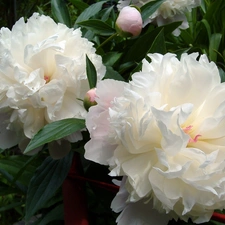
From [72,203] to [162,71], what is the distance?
240mm

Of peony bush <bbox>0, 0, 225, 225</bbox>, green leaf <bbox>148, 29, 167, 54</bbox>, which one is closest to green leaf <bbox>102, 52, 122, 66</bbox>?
peony bush <bbox>0, 0, 225, 225</bbox>

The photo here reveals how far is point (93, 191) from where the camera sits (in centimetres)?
65

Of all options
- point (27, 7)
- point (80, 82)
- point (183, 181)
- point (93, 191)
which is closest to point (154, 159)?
point (183, 181)

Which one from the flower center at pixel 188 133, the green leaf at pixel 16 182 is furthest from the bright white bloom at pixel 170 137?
the green leaf at pixel 16 182

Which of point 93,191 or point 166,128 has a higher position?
point 166,128

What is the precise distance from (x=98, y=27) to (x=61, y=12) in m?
0.12

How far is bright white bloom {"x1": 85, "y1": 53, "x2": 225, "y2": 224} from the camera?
15.1 inches

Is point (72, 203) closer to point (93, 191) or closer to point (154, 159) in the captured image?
point (93, 191)

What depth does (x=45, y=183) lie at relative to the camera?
58cm

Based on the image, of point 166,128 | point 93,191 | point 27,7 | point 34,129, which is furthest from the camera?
point 27,7

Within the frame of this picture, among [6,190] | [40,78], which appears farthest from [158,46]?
[6,190]

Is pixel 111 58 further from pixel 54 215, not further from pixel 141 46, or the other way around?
pixel 54 215

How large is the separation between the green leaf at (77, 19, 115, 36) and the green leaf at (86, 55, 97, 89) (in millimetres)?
179

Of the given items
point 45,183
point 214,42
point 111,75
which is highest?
point 111,75
